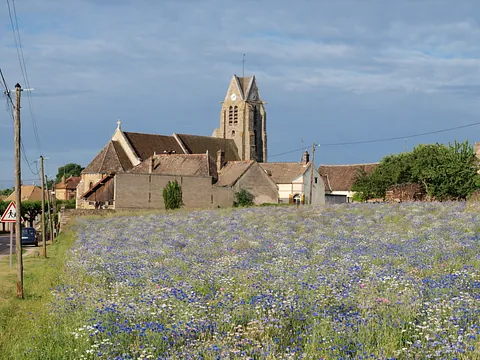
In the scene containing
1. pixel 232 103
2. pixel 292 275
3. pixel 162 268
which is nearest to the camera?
pixel 292 275

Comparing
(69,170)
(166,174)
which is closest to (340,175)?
(166,174)

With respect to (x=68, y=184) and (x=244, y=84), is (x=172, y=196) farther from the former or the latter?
(x=68, y=184)

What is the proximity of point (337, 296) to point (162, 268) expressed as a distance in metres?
6.41

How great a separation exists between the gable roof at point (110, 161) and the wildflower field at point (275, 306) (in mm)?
67067

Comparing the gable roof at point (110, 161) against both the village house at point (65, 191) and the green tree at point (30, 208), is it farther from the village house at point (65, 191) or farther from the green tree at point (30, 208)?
the village house at point (65, 191)

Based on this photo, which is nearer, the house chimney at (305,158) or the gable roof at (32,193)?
the house chimney at (305,158)

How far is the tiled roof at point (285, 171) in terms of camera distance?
7762 centimetres

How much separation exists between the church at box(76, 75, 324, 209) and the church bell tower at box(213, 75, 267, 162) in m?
6.20

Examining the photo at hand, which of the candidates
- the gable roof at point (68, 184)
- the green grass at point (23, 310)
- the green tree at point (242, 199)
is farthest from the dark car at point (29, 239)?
the gable roof at point (68, 184)

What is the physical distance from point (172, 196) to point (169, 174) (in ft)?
27.3

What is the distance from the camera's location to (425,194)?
63.9 m

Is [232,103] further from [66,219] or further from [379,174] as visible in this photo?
[66,219]

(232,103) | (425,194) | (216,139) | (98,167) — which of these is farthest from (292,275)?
(232,103)

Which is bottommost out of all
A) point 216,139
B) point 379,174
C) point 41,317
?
point 41,317
